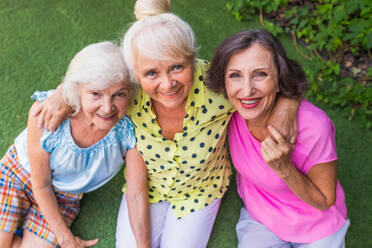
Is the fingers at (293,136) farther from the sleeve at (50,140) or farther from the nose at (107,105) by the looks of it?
the sleeve at (50,140)

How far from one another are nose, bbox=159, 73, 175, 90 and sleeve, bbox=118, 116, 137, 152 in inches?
20.4

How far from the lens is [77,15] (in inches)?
163

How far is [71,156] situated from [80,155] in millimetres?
62

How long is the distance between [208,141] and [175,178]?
0.42 metres

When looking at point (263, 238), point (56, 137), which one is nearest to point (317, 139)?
point (263, 238)

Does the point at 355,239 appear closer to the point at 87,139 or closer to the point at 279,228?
the point at 279,228

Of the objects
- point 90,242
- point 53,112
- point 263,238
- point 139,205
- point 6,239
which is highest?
point 53,112

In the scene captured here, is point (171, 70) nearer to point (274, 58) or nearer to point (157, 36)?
point (157, 36)

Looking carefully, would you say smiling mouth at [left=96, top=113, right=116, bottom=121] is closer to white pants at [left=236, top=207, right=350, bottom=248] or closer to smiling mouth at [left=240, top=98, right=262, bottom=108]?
smiling mouth at [left=240, top=98, right=262, bottom=108]

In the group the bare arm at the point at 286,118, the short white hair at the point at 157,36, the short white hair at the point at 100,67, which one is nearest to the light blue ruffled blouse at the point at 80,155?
the short white hair at the point at 100,67

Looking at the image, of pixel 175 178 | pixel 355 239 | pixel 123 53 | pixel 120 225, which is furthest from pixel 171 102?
pixel 355 239

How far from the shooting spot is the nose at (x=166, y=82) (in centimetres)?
195

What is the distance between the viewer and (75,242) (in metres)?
2.84

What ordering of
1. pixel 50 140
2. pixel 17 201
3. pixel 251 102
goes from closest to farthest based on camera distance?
1. pixel 251 102
2. pixel 50 140
3. pixel 17 201
